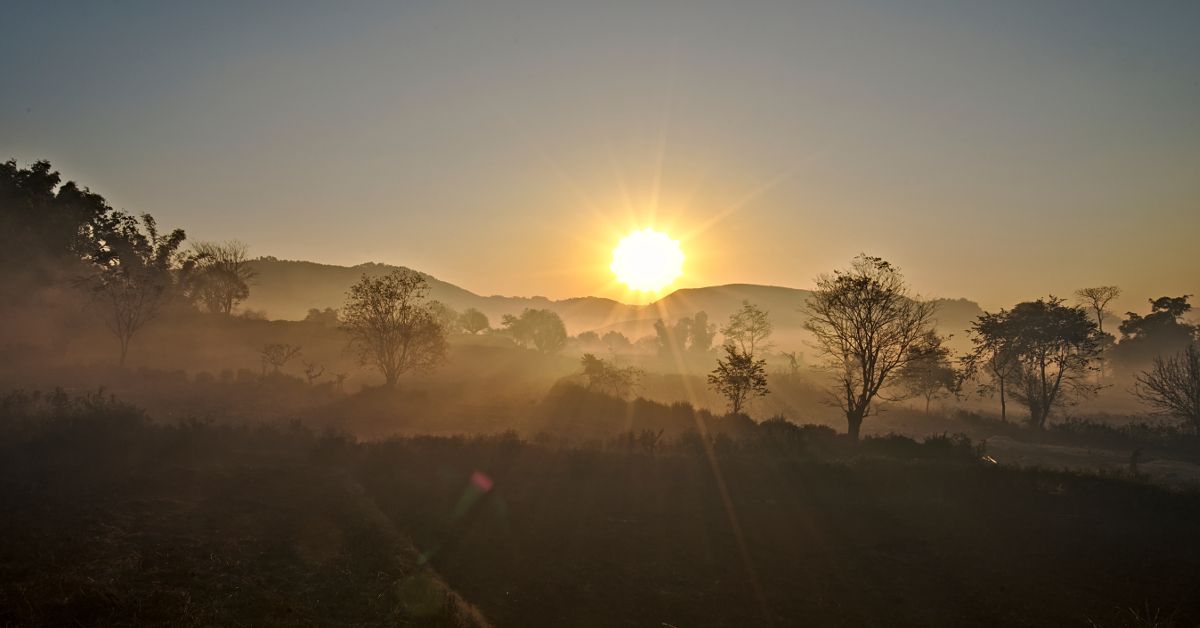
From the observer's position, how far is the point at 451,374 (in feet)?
189

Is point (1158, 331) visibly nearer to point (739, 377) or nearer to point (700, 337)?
A: point (700, 337)

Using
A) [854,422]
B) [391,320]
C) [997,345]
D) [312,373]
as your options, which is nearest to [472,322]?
[312,373]

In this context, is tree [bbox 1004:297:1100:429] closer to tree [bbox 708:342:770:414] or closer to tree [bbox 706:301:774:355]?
tree [bbox 708:342:770:414]

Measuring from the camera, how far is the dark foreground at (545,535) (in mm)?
11125

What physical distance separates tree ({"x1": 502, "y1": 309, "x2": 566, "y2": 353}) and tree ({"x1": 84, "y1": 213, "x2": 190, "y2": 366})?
176 ft

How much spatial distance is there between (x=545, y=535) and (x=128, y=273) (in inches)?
1707

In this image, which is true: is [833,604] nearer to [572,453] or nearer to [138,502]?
[572,453]

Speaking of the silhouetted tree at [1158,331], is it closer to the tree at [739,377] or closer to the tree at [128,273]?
the tree at [739,377]

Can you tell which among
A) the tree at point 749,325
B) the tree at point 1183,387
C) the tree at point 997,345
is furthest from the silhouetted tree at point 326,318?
the tree at point 1183,387

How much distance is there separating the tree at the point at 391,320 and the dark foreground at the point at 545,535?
1954 centimetres

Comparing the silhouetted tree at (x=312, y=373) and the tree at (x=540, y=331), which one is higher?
the tree at (x=540, y=331)

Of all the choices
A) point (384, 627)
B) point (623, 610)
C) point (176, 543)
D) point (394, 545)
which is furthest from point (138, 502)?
point (623, 610)

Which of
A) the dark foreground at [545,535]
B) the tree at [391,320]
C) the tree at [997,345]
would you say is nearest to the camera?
the dark foreground at [545,535]

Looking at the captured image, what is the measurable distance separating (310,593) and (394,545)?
302 cm
